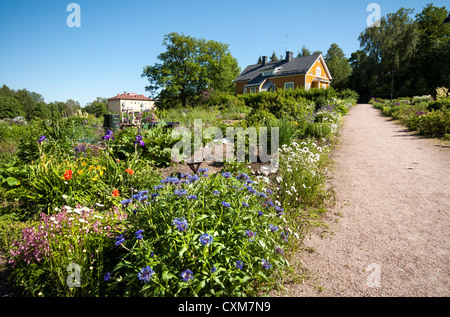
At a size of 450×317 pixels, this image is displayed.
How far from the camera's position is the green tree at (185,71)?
30.2m

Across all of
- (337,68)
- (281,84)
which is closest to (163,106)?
(281,84)

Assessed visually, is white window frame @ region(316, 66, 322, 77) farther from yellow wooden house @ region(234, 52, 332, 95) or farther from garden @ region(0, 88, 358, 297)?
garden @ region(0, 88, 358, 297)

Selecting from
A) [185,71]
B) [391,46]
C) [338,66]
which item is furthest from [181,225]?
[338,66]

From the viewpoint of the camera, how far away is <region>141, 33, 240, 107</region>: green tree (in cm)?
3017

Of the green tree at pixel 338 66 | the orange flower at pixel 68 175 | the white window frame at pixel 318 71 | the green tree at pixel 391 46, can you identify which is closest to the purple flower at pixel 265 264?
the orange flower at pixel 68 175

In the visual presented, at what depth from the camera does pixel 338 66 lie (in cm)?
5378

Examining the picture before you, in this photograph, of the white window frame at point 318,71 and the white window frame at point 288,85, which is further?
the white window frame at point 318,71

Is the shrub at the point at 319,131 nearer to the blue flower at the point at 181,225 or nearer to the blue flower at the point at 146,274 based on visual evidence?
the blue flower at the point at 181,225

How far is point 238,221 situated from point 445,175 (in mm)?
5598

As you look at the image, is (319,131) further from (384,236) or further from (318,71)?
(318,71)

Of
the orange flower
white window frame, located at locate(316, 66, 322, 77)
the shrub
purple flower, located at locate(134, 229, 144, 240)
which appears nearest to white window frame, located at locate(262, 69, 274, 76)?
white window frame, located at locate(316, 66, 322, 77)

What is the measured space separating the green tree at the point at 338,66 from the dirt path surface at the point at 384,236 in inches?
1814

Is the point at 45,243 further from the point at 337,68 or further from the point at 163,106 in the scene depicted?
the point at 337,68

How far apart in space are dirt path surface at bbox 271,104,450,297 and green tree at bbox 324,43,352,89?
4608cm
